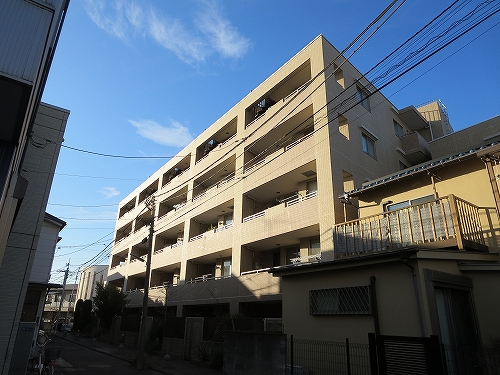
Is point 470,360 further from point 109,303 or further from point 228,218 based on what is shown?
point 109,303

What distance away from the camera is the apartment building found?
17109 millimetres

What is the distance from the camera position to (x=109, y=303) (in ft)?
97.8

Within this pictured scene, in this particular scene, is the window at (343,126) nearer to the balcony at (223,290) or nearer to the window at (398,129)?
the window at (398,129)

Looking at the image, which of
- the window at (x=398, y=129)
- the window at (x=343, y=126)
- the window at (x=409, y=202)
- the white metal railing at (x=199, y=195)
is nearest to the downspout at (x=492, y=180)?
the window at (x=409, y=202)

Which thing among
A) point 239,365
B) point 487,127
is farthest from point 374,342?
point 487,127

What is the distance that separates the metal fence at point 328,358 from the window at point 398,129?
17541mm

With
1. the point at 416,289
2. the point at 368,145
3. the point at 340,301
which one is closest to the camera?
the point at 416,289

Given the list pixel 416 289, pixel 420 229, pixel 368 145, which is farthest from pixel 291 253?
pixel 416 289

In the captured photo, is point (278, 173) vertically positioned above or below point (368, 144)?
below

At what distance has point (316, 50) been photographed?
1917 centimetres

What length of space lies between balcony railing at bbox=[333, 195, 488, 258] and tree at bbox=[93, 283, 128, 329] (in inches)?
941

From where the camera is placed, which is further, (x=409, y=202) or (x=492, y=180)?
(x=409, y=202)

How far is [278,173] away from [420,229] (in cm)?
936

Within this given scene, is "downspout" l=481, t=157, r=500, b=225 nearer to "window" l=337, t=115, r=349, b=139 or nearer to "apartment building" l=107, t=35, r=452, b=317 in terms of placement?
"apartment building" l=107, t=35, r=452, b=317
